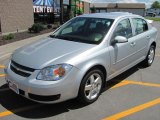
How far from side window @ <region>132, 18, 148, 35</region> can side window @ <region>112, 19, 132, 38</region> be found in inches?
14.2

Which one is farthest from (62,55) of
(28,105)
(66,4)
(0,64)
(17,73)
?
(66,4)

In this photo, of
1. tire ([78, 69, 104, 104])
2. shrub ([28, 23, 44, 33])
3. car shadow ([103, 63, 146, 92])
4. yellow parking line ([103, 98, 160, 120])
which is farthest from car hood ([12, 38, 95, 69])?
shrub ([28, 23, 44, 33])

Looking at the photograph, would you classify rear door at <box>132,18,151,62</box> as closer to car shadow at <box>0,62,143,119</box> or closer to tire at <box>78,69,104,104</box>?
tire at <box>78,69,104,104</box>

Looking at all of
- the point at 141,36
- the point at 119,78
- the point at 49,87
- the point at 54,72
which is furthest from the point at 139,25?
the point at 49,87

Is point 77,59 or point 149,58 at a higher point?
point 77,59

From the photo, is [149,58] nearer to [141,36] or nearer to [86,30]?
[141,36]

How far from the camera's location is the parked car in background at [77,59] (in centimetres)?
422

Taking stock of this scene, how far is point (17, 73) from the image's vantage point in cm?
455

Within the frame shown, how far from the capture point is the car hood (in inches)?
172

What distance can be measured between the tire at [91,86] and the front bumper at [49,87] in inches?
7.0

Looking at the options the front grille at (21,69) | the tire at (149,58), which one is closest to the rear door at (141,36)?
the tire at (149,58)

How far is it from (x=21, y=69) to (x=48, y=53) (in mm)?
562

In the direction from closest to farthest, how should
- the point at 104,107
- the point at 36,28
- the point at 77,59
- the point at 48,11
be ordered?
the point at 77,59 < the point at 104,107 < the point at 36,28 < the point at 48,11

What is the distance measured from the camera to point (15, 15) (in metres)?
16.2
